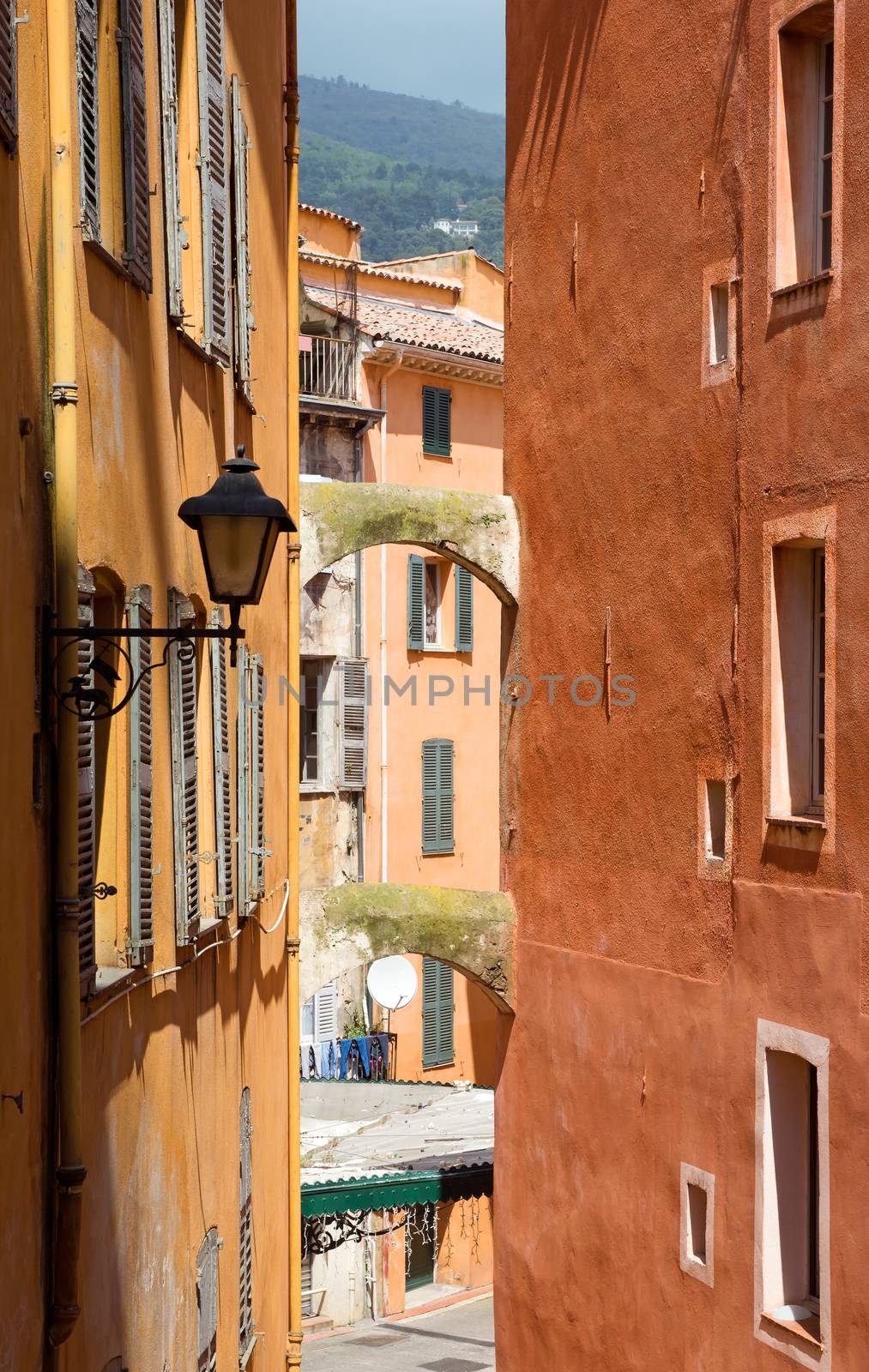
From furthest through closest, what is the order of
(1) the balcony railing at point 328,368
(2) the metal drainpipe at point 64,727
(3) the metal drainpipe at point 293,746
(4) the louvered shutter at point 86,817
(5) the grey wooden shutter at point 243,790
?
(1) the balcony railing at point 328,368
(3) the metal drainpipe at point 293,746
(5) the grey wooden shutter at point 243,790
(4) the louvered shutter at point 86,817
(2) the metal drainpipe at point 64,727

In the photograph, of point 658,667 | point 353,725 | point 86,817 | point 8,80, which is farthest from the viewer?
point 353,725

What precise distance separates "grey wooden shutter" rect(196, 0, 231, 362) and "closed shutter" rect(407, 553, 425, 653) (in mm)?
19369

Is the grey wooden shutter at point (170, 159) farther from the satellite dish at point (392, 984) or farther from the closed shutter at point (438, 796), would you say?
the closed shutter at point (438, 796)

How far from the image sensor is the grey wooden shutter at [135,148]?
23.6 ft

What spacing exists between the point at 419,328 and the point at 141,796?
24.8 metres

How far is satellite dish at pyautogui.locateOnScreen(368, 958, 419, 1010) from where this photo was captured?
25016 mm

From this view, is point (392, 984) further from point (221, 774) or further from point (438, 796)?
point (221, 774)

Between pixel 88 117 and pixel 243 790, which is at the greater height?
pixel 88 117

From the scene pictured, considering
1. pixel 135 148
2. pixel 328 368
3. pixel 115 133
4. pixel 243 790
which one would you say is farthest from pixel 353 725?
pixel 115 133

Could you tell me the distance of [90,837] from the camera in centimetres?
659

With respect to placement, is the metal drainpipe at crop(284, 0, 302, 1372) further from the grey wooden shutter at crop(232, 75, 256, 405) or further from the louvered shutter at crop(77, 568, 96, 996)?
the louvered shutter at crop(77, 568, 96, 996)

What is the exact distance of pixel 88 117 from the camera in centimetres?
665

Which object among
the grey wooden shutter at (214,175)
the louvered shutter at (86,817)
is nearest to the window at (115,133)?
the louvered shutter at (86,817)

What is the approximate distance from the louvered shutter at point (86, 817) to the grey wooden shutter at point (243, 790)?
421cm
